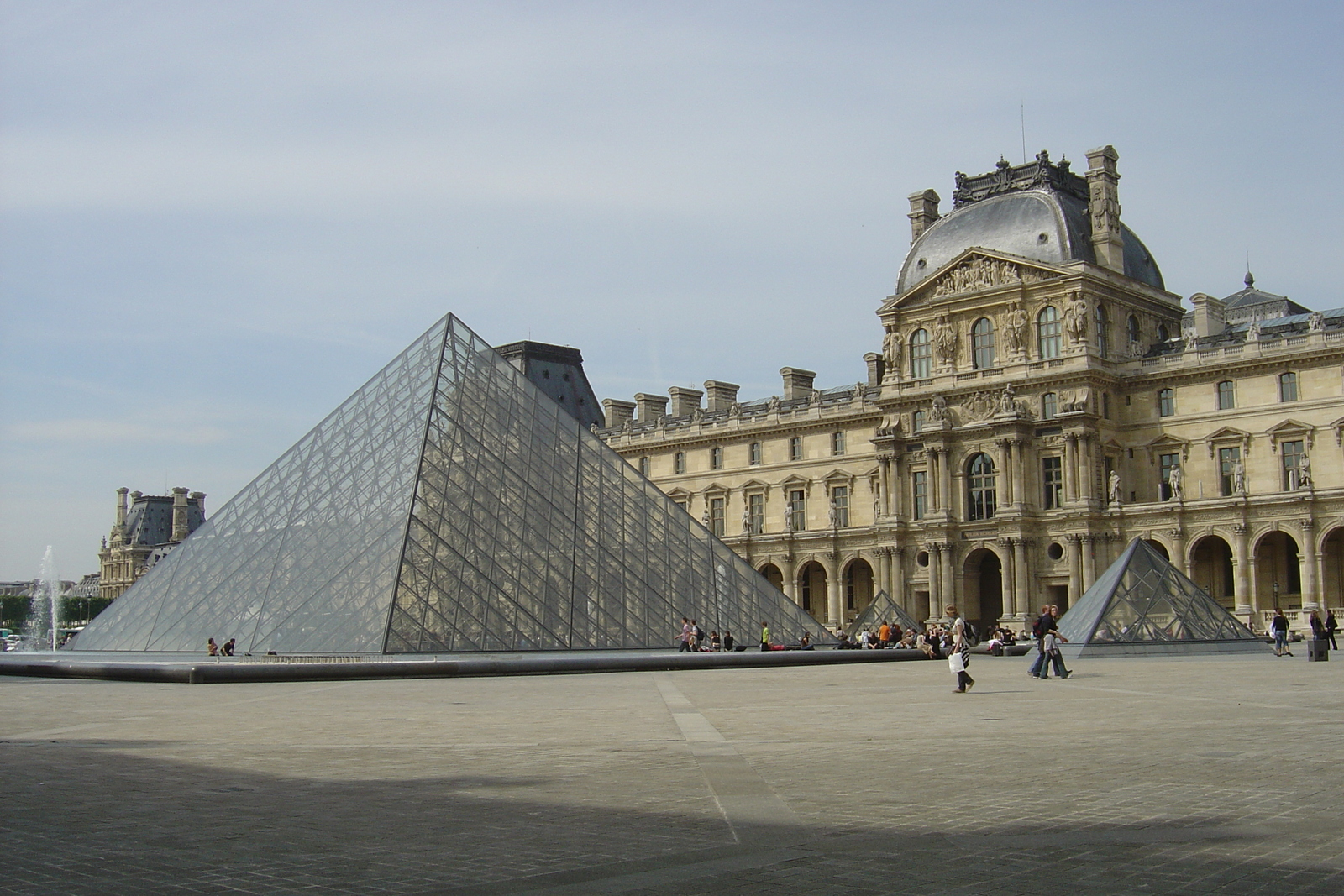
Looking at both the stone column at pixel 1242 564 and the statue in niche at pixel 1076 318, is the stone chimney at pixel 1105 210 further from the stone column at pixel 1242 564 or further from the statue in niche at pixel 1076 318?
the stone column at pixel 1242 564

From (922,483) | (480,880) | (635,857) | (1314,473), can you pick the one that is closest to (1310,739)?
(635,857)

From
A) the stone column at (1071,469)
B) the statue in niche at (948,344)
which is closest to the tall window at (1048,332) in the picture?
the stone column at (1071,469)

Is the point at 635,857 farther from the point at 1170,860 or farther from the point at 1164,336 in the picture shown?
the point at 1164,336

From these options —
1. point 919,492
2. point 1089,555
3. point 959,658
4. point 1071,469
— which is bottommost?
point 959,658

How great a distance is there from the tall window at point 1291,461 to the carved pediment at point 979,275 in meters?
9.63

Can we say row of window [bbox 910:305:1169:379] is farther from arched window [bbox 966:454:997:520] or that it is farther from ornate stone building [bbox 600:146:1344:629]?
arched window [bbox 966:454:997:520]

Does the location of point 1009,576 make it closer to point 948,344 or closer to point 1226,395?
point 948,344

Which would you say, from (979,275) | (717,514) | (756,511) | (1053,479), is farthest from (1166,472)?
(717,514)

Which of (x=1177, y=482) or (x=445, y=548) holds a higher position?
(x=1177, y=482)

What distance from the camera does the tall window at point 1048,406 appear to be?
163 ft

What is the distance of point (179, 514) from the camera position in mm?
129875

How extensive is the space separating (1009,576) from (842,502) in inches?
405

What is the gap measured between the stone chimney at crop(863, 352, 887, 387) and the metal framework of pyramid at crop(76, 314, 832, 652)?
2836 cm

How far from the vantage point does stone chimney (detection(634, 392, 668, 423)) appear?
69.9 m
